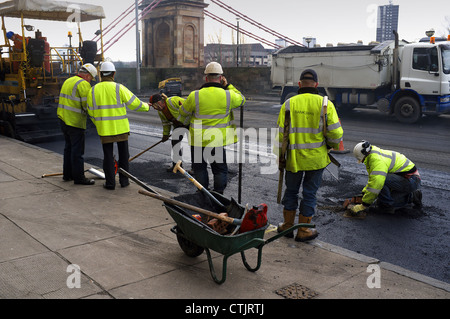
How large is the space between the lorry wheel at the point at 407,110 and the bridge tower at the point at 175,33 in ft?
94.3

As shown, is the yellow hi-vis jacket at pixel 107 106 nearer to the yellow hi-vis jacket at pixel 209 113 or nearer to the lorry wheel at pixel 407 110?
the yellow hi-vis jacket at pixel 209 113

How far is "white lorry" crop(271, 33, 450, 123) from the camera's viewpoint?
16.8 metres

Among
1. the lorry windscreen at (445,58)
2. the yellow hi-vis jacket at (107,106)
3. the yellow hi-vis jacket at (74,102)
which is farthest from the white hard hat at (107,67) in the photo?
the lorry windscreen at (445,58)

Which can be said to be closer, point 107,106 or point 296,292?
point 296,292

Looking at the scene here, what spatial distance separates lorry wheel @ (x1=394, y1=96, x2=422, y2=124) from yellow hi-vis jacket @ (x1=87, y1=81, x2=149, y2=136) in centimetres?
1290

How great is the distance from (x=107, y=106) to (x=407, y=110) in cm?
1331

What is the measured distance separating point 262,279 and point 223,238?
731mm

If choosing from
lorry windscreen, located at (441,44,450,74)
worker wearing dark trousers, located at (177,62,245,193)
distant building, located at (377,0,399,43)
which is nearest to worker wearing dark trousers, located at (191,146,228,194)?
worker wearing dark trousers, located at (177,62,245,193)

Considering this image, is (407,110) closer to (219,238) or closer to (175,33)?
(219,238)

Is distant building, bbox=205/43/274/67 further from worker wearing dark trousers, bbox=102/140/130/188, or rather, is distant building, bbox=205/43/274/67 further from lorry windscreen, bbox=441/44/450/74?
worker wearing dark trousers, bbox=102/140/130/188

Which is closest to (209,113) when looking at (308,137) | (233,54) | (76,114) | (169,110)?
(308,137)

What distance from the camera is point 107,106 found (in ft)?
23.6

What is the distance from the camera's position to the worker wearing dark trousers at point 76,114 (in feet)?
24.9
